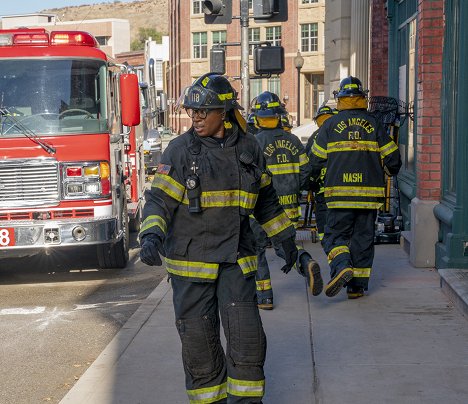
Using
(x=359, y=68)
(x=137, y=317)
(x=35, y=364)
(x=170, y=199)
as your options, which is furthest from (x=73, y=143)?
(x=359, y=68)

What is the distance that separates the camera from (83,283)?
11.2m

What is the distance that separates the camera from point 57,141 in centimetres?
1054

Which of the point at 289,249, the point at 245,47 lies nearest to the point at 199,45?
the point at 245,47

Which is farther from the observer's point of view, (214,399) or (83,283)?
(83,283)

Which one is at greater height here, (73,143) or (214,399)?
(73,143)

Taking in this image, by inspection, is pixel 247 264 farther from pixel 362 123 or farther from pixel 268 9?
pixel 268 9

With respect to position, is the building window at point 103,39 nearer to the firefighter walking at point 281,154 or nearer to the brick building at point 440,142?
the brick building at point 440,142

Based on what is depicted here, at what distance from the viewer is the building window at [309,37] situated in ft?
214

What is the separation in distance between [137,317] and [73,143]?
2938 millimetres

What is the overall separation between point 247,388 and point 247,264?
26.4 inches

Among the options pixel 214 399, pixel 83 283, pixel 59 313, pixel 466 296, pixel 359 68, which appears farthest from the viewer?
pixel 359 68

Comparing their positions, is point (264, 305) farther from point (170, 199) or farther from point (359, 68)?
point (359, 68)

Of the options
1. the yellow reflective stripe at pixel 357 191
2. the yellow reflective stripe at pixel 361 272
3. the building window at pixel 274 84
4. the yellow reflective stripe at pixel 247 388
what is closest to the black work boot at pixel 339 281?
the yellow reflective stripe at pixel 361 272

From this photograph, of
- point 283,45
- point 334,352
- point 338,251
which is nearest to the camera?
point 334,352
